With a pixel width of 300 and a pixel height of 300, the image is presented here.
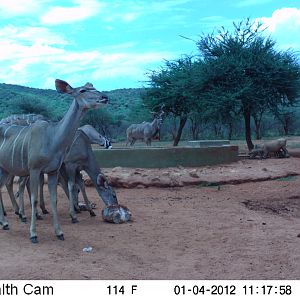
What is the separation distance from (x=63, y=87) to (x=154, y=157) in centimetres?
795

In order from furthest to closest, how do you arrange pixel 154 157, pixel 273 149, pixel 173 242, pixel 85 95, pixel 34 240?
pixel 273 149
pixel 154 157
pixel 85 95
pixel 173 242
pixel 34 240

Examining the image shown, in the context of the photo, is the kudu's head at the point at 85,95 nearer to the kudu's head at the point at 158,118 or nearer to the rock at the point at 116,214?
the rock at the point at 116,214

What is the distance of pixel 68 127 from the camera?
7.68 metres

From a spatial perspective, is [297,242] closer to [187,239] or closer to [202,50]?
[187,239]

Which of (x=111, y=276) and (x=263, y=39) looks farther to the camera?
(x=263, y=39)

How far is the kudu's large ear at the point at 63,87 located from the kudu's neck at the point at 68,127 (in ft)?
0.55

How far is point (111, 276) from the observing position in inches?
225

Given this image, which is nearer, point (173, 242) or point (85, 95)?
point (173, 242)

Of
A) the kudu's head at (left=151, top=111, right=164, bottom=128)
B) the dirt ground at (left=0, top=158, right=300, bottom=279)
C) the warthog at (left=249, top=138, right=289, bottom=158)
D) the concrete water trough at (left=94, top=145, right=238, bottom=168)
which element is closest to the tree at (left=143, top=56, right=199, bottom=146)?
the kudu's head at (left=151, top=111, right=164, bottom=128)

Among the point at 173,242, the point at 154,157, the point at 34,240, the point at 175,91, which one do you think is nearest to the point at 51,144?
the point at 34,240

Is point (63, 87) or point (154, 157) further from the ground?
point (63, 87)

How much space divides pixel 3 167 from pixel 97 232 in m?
1.76

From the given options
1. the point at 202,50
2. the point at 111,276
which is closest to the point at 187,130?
the point at 202,50

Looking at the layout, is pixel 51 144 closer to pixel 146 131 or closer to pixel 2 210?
pixel 2 210
